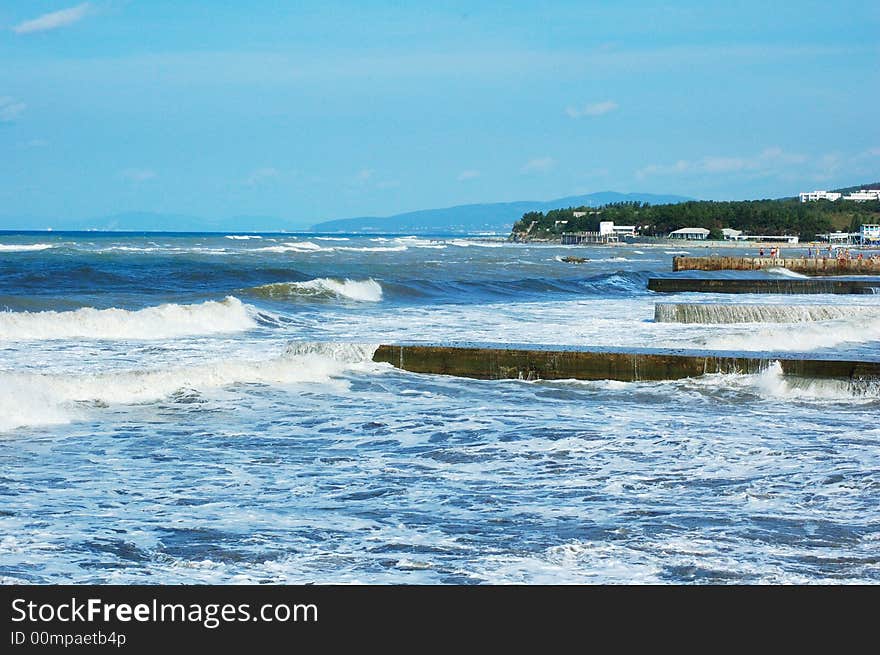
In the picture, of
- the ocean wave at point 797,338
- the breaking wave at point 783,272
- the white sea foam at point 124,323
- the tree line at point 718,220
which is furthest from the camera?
the tree line at point 718,220

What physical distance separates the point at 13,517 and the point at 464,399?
6.53 metres

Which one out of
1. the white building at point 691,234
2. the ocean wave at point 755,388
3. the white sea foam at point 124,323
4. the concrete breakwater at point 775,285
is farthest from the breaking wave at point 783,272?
the white building at point 691,234

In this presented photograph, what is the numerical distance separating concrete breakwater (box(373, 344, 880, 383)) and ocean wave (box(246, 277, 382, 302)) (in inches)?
744

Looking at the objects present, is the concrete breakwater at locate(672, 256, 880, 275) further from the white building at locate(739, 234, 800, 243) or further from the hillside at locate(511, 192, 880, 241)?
the hillside at locate(511, 192, 880, 241)

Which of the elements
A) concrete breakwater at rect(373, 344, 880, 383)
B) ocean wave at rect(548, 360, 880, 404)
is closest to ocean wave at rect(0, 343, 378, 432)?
concrete breakwater at rect(373, 344, 880, 383)

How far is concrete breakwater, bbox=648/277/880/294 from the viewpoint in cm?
3334

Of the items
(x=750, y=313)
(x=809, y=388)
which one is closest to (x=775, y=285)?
(x=750, y=313)

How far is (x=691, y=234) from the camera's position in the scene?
162875mm

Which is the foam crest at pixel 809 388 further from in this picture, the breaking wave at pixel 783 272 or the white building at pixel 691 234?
the white building at pixel 691 234

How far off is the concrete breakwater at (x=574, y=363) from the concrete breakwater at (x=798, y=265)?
1400 inches

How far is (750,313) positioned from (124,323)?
13.3 m

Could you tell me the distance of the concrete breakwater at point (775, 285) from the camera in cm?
3334
